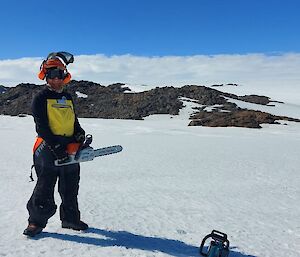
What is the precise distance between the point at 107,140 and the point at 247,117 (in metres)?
9.80

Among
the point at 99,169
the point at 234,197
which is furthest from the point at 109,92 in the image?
the point at 234,197

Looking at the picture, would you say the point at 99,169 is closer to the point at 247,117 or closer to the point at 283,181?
the point at 283,181

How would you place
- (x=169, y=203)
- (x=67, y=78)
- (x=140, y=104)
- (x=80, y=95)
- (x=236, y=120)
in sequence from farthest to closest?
(x=80, y=95) < (x=140, y=104) < (x=236, y=120) < (x=169, y=203) < (x=67, y=78)

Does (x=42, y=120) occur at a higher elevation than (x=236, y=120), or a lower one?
higher

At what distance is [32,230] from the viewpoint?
14.1 feet

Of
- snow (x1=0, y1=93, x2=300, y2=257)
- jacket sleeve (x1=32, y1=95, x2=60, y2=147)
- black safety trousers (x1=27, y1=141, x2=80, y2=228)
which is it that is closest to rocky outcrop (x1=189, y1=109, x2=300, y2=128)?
snow (x1=0, y1=93, x2=300, y2=257)

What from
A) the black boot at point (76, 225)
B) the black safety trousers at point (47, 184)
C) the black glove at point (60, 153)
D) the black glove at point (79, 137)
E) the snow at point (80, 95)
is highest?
the snow at point (80, 95)

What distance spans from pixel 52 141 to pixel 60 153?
15 cm

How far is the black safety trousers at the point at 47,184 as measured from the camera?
4367mm

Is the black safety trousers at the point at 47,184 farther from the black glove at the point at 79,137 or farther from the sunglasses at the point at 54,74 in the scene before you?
the sunglasses at the point at 54,74

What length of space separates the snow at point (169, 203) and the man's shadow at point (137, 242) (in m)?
0.01

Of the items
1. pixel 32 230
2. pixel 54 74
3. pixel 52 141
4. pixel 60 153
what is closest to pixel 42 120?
pixel 52 141

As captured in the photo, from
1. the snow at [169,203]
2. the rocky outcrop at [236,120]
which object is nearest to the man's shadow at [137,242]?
the snow at [169,203]

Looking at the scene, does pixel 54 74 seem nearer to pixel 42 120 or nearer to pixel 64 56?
pixel 64 56
